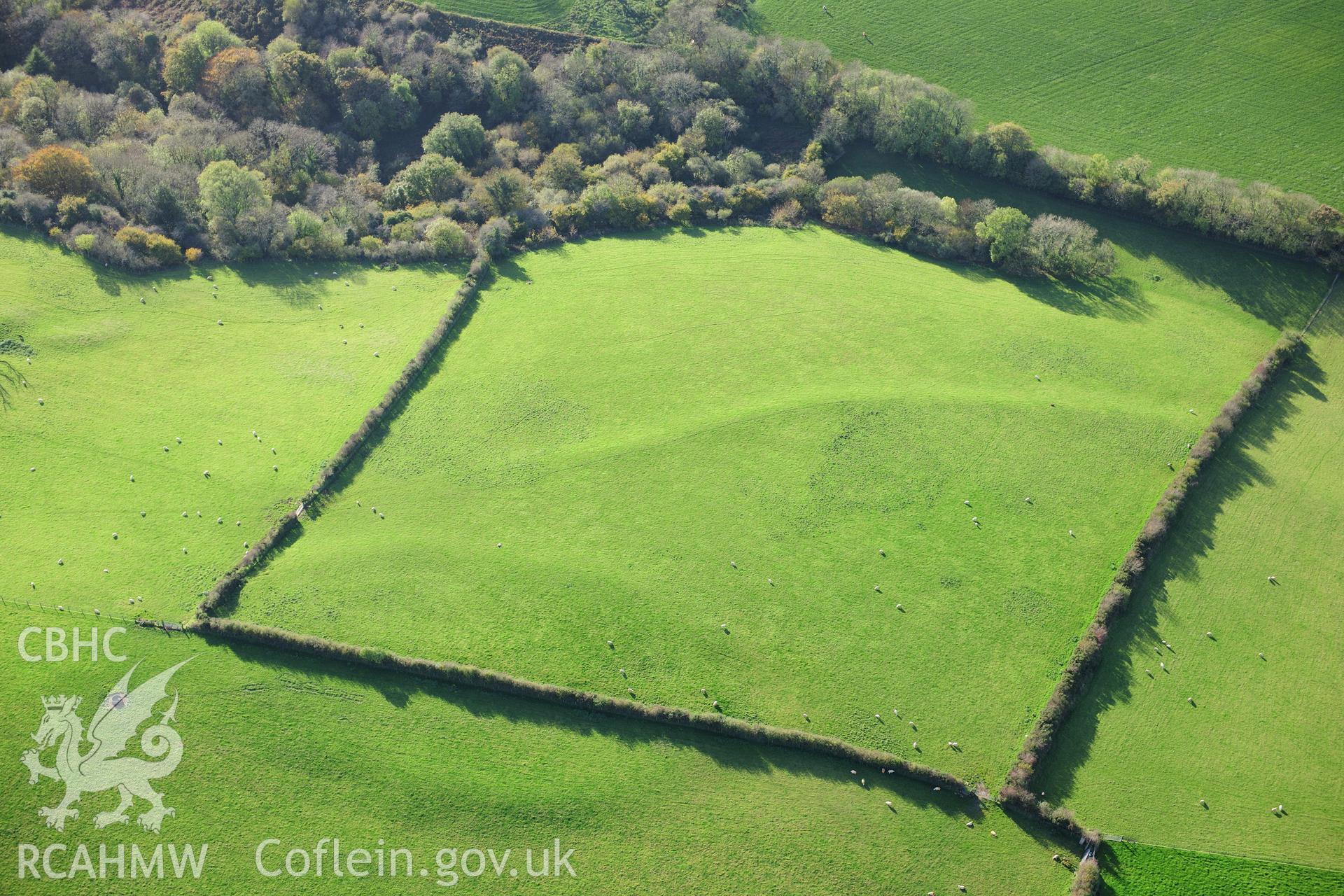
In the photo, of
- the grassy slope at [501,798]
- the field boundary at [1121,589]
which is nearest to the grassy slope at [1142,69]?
the field boundary at [1121,589]

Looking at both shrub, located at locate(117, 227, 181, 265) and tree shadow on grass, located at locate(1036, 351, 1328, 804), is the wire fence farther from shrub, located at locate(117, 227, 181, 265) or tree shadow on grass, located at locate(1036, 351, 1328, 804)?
tree shadow on grass, located at locate(1036, 351, 1328, 804)

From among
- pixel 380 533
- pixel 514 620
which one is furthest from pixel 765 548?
pixel 380 533

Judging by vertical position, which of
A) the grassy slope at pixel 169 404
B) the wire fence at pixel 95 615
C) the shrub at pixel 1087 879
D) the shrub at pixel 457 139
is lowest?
the wire fence at pixel 95 615

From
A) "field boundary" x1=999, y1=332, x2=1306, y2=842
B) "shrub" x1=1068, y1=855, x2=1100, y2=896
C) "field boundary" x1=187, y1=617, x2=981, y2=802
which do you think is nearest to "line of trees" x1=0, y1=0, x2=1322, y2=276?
"field boundary" x1=999, y1=332, x2=1306, y2=842

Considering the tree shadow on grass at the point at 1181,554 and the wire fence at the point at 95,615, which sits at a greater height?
the tree shadow on grass at the point at 1181,554

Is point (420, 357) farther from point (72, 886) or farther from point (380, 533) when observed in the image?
point (72, 886)

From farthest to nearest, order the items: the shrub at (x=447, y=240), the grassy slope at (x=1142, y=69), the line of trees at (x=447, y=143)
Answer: the grassy slope at (x=1142, y=69), the line of trees at (x=447, y=143), the shrub at (x=447, y=240)

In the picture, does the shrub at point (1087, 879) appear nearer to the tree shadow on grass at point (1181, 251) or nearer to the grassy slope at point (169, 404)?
the tree shadow on grass at point (1181, 251)
